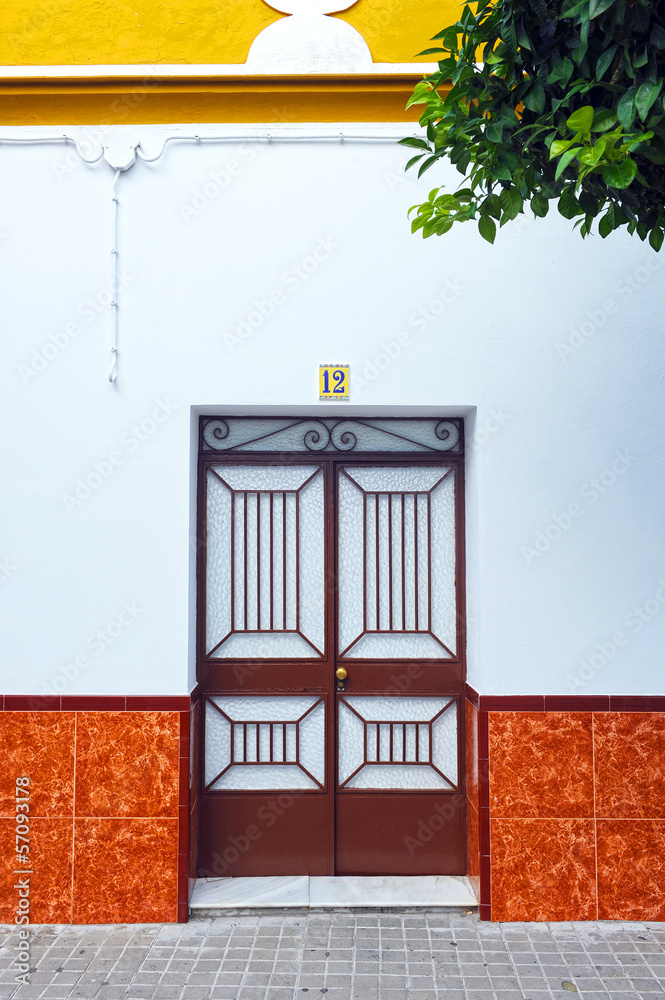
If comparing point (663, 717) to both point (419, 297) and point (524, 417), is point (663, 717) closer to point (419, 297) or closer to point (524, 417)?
point (524, 417)

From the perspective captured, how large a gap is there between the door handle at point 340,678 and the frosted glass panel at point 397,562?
3.9 inches

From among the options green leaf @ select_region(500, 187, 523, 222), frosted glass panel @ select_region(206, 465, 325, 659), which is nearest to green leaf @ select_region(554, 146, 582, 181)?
green leaf @ select_region(500, 187, 523, 222)

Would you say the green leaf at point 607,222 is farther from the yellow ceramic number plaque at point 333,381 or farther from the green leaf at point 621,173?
the yellow ceramic number plaque at point 333,381

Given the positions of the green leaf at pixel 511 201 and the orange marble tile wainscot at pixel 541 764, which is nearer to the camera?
the green leaf at pixel 511 201

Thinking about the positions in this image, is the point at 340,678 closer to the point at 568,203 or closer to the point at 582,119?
the point at 568,203

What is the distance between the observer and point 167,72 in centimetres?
384

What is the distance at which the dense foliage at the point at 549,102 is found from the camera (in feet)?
7.34

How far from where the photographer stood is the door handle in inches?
158

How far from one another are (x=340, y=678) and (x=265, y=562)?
73cm

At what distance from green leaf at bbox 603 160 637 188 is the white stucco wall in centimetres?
175

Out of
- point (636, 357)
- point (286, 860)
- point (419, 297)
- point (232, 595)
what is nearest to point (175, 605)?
point (232, 595)

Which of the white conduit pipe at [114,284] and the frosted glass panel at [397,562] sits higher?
the white conduit pipe at [114,284]

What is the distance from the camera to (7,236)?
153 inches

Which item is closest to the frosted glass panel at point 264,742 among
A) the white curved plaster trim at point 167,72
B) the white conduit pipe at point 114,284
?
the white conduit pipe at point 114,284
